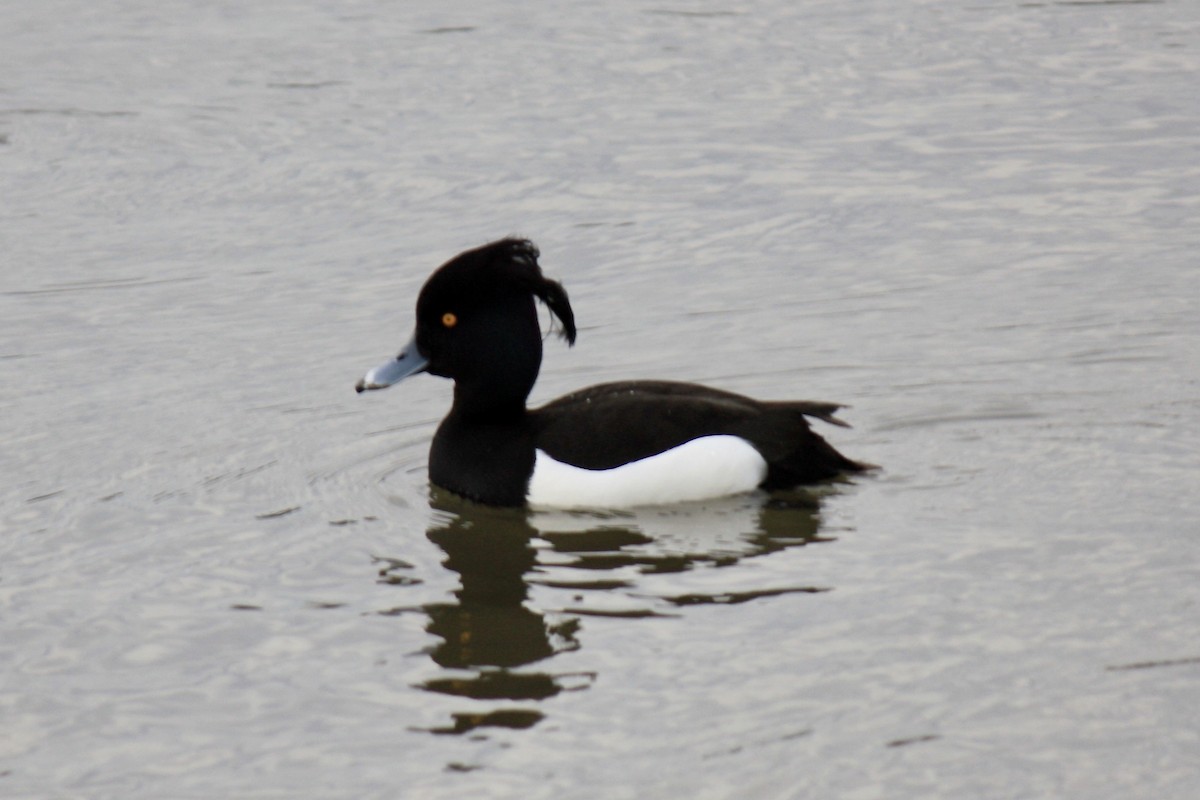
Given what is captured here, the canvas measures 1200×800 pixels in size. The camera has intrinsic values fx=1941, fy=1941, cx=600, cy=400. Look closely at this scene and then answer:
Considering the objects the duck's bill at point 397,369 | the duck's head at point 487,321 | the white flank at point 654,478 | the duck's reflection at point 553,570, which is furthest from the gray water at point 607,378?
the duck's head at point 487,321

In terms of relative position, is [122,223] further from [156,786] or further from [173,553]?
[156,786]

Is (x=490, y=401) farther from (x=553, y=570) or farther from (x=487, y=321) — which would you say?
(x=553, y=570)

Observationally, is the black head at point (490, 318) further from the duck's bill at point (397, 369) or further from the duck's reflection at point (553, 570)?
the duck's reflection at point (553, 570)

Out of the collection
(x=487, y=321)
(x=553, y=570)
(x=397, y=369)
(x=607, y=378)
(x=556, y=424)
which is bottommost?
(x=553, y=570)

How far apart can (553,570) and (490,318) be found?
142 cm

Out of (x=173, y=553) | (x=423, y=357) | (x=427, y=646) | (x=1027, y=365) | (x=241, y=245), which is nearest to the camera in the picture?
(x=427, y=646)

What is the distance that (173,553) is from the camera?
23.0ft

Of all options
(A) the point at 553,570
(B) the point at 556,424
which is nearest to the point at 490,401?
(B) the point at 556,424

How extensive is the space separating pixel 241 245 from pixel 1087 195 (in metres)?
4.80

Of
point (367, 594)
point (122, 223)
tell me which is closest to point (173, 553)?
point (367, 594)

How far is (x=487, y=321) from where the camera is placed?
25.6 ft

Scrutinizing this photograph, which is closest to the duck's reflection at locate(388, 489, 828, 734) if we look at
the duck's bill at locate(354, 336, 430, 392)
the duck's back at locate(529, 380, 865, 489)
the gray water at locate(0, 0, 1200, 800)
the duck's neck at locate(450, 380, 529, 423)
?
the gray water at locate(0, 0, 1200, 800)

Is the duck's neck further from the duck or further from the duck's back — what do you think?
the duck's back

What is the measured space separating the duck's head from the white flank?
48 centimetres
